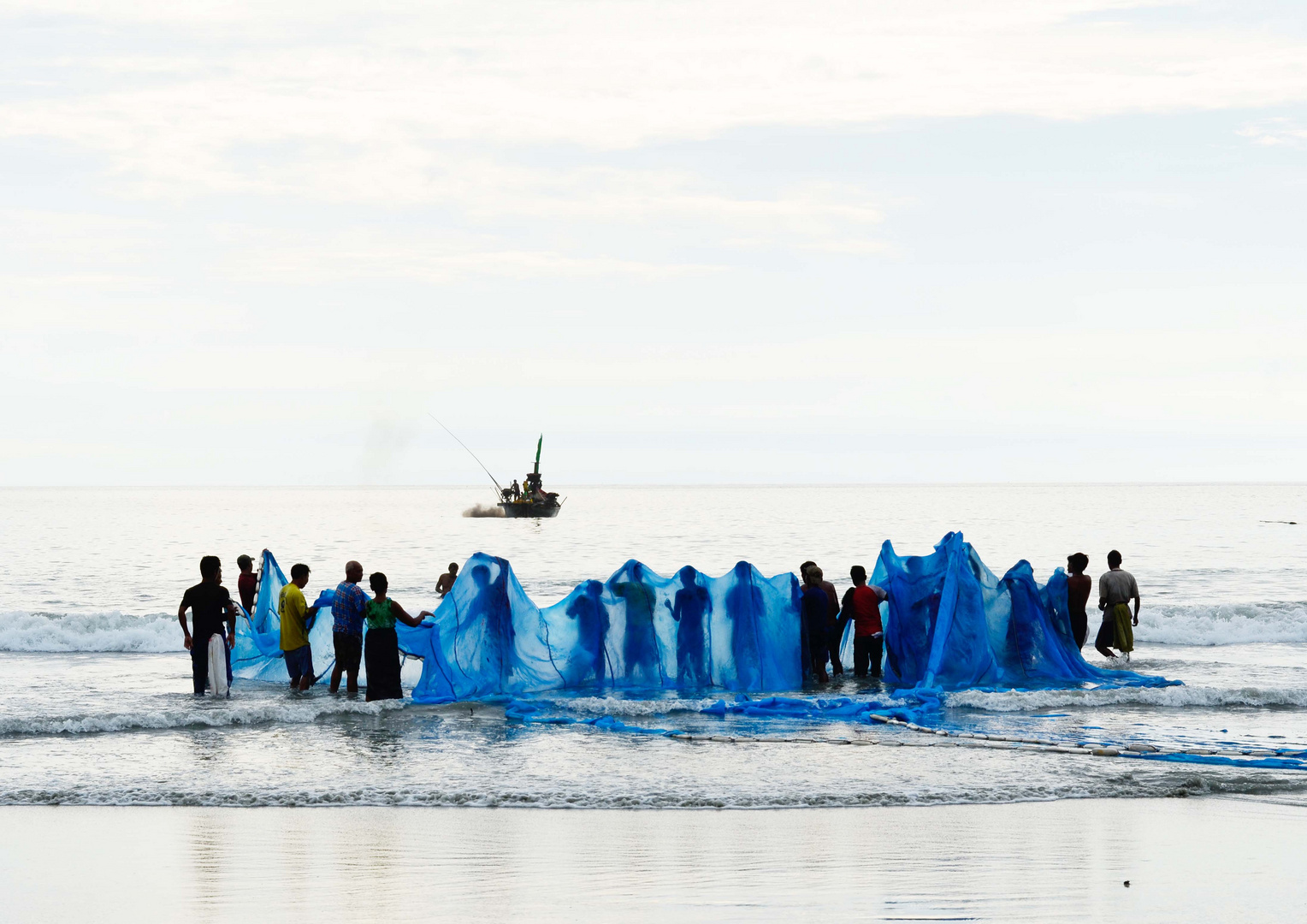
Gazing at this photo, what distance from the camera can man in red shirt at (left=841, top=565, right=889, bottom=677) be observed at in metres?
14.4

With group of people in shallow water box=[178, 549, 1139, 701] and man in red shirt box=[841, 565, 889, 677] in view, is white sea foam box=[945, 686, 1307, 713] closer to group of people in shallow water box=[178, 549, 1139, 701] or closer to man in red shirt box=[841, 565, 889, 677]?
man in red shirt box=[841, 565, 889, 677]

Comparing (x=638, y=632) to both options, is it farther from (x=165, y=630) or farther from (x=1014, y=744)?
(x=165, y=630)

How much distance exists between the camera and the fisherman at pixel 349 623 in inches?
501

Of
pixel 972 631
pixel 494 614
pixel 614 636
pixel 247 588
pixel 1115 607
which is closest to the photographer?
pixel 494 614

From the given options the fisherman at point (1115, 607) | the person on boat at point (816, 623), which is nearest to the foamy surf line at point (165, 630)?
the fisherman at point (1115, 607)

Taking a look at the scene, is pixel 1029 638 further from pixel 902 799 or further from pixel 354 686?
pixel 354 686

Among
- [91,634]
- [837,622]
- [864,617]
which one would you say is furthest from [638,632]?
[91,634]

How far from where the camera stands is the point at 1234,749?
1051 cm

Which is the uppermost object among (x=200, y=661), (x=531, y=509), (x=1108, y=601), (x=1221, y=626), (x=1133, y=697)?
(x=531, y=509)

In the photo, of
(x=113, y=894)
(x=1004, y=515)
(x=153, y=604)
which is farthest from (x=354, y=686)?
A: (x=1004, y=515)

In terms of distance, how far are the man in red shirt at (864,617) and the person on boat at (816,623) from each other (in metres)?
0.41

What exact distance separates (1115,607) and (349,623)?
10239 millimetres

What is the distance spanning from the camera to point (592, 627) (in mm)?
13750

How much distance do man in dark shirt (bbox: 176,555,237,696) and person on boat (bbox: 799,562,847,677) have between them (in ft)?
22.6
